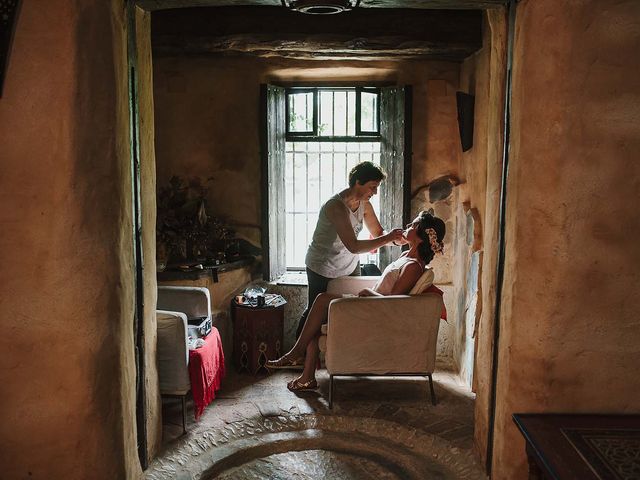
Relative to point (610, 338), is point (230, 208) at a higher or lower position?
higher

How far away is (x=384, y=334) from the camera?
4.07 metres

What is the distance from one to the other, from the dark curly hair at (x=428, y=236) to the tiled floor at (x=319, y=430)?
3.46 ft

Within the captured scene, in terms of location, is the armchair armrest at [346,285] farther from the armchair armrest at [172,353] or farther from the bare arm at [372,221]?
the armchair armrest at [172,353]

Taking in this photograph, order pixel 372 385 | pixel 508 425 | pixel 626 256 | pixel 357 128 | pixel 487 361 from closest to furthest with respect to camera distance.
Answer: pixel 626 256, pixel 508 425, pixel 487 361, pixel 372 385, pixel 357 128

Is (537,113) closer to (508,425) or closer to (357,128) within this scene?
(508,425)

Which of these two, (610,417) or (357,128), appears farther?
(357,128)

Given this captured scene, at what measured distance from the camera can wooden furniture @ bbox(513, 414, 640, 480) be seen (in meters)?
2.26

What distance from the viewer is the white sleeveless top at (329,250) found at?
4598mm

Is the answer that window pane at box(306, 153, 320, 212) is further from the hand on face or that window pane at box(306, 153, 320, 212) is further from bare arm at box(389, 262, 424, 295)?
bare arm at box(389, 262, 424, 295)

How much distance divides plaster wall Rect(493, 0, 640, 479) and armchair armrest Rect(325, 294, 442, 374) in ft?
3.77

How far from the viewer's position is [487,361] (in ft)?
10.8

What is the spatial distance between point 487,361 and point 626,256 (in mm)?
928

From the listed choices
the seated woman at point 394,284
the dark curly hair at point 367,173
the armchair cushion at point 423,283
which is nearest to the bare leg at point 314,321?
the seated woman at point 394,284

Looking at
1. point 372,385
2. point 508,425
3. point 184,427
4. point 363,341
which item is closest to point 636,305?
point 508,425
